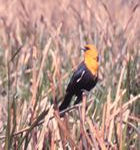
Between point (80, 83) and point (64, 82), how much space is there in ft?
2.52

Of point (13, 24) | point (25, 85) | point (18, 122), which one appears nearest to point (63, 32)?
point (13, 24)

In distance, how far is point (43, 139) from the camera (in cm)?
234

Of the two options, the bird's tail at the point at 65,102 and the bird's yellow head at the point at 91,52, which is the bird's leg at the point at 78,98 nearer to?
the bird's tail at the point at 65,102

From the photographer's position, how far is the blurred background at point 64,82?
7.37ft

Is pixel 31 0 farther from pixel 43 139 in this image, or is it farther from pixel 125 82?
pixel 43 139

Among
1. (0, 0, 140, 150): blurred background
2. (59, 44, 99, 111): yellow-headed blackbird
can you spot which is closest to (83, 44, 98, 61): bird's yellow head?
(59, 44, 99, 111): yellow-headed blackbird

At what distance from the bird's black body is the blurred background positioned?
0.25 feet

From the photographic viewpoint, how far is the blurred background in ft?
7.37

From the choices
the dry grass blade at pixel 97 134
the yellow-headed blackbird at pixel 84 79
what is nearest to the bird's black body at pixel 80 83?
the yellow-headed blackbird at pixel 84 79

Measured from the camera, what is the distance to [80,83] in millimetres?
2875

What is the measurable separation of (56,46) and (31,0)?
2449 mm

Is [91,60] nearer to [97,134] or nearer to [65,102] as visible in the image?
[65,102]

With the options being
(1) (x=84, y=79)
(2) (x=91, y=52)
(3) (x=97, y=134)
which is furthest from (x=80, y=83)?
(3) (x=97, y=134)

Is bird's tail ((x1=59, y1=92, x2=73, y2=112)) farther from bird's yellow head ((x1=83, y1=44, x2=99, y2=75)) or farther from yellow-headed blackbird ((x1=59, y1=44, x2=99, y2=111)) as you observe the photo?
bird's yellow head ((x1=83, y1=44, x2=99, y2=75))
